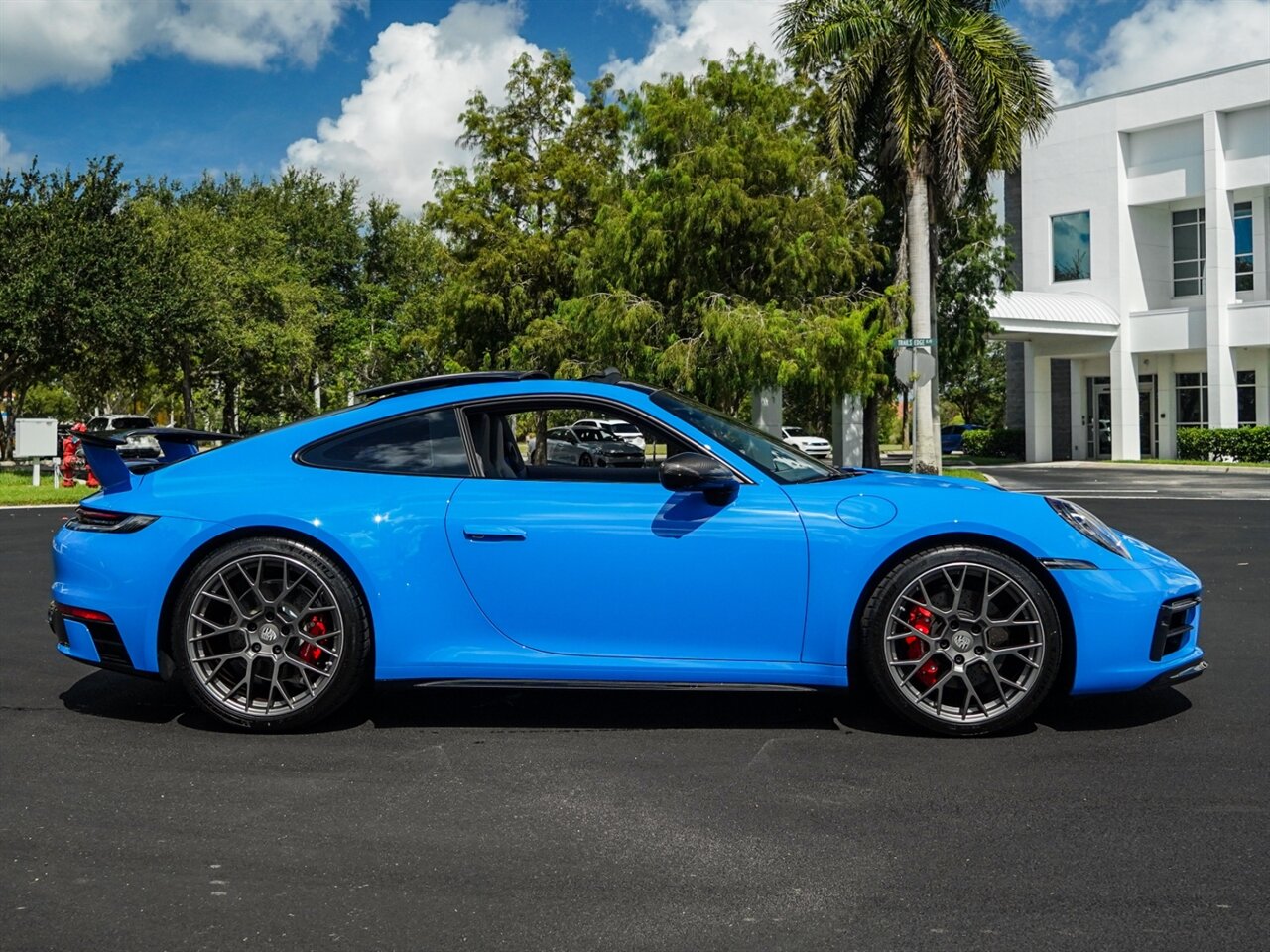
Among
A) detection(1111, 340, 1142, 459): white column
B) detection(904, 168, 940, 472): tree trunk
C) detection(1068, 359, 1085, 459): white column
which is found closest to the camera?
detection(904, 168, 940, 472): tree trunk

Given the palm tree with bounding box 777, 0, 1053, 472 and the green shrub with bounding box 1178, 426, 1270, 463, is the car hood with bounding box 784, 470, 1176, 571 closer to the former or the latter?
the palm tree with bounding box 777, 0, 1053, 472

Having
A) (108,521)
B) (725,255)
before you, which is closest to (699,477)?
(108,521)

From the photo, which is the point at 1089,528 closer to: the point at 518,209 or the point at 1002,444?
the point at 518,209

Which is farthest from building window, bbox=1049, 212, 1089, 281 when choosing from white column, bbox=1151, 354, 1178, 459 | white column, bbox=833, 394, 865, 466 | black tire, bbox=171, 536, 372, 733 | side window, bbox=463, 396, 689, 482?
black tire, bbox=171, 536, 372, 733

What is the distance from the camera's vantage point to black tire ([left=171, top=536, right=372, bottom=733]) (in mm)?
4965

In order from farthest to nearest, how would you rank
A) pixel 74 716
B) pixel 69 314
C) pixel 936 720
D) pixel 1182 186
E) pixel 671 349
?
pixel 1182 186, pixel 69 314, pixel 671 349, pixel 74 716, pixel 936 720

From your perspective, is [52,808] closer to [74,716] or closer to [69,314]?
[74,716]

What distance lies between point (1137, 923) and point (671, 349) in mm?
18985

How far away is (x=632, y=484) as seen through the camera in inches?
197

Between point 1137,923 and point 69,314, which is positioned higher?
point 69,314

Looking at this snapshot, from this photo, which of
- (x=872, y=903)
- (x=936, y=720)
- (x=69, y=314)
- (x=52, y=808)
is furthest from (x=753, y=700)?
(x=69, y=314)

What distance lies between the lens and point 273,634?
5.00 metres

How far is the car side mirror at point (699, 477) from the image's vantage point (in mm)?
4770

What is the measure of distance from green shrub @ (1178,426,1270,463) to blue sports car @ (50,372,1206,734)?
115 feet
